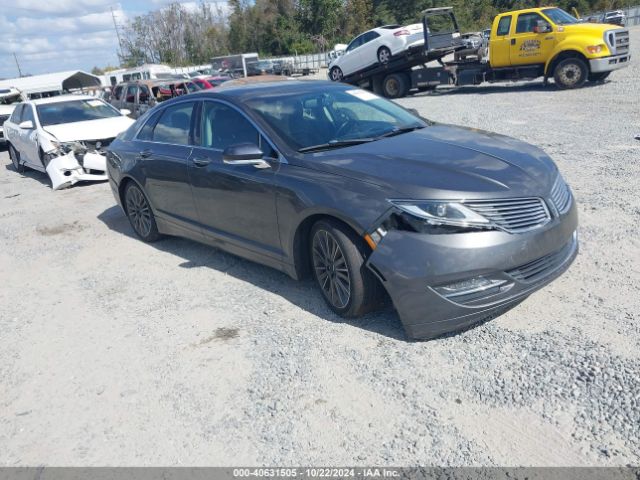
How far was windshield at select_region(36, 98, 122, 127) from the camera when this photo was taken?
10898mm

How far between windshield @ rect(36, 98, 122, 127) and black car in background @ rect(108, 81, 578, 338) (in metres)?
6.35

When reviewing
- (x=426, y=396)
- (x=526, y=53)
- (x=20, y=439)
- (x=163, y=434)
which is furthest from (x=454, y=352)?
(x=526, y=53)

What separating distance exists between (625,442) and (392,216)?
1.71 m

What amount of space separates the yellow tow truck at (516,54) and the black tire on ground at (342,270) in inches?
525

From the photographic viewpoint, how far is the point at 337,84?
5383 millimetres

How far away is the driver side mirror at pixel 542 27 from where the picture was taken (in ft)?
49.2

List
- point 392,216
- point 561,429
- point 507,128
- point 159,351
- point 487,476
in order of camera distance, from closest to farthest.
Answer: point 487,476 < point 561,429 < point 392,216 < point 159,351 < point 507,128

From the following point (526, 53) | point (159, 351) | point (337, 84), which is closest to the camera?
point (159, 351)

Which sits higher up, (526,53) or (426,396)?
(526,53)

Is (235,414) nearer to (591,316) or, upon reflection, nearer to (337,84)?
(591,316)

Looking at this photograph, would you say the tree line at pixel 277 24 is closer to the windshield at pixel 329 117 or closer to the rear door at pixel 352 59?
the rear door at pixel 352 59

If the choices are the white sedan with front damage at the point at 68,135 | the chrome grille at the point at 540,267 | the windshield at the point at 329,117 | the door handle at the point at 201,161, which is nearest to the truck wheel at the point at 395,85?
the white sedan with front damage at the point at 68,135

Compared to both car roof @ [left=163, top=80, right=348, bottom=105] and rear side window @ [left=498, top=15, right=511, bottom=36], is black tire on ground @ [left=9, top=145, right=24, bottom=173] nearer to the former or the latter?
car roof @ [left=163, top=80, right=348, bottom=105]

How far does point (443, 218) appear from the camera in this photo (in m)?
3.35
